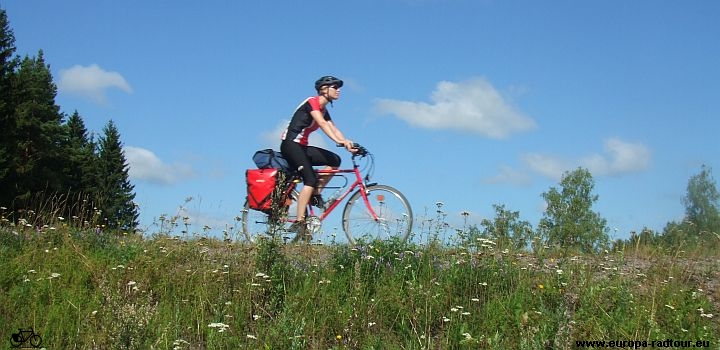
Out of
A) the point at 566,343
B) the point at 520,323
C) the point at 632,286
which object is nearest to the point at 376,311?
the point at 520,323

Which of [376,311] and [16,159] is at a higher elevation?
[16,159]

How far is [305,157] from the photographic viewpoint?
954 cm

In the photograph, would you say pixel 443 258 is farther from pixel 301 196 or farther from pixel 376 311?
pixel 301 196

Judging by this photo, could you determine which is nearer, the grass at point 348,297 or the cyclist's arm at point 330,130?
the grass at point 348,297

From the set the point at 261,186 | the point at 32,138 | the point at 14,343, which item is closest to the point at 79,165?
the point at 32,138

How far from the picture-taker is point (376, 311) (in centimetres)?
604

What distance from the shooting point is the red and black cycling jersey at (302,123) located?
9.48 metres

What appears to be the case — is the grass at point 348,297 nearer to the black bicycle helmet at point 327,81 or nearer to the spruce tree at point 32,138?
the black bicycle helmet at point 327,81

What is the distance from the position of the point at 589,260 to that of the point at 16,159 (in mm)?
37548

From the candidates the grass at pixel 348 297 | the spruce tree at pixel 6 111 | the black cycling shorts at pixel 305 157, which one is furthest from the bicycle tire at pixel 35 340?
the spruce tree at pixel 6 111

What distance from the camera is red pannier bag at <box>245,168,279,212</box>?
9711 mm

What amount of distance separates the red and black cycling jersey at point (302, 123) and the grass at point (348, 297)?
2.14 metres

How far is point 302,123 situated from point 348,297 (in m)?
3.65

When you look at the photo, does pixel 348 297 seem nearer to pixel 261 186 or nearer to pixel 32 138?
pixel 261 186
